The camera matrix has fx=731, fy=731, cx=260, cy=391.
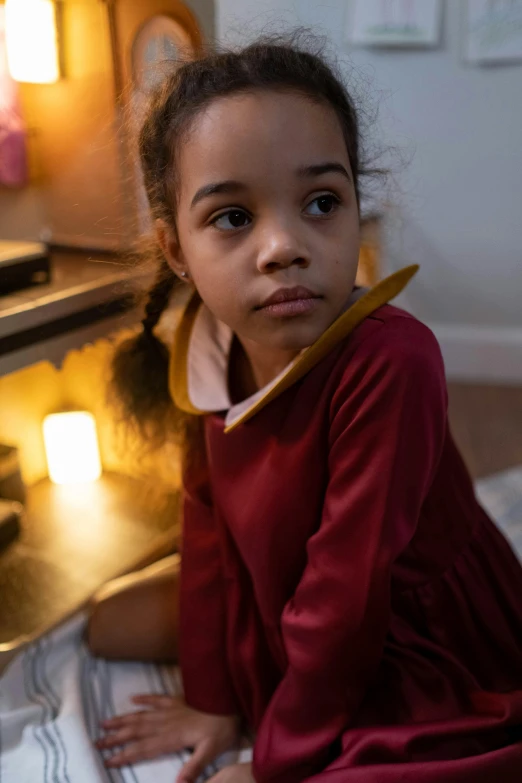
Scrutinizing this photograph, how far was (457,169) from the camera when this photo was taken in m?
1.89

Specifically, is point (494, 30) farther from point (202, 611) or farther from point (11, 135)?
point (202, 611)

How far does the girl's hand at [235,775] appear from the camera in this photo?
742 mm

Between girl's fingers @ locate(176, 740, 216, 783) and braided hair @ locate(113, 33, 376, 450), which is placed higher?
braided hair @ locate(113, 33, 376, 450)

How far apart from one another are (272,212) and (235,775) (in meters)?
0.56

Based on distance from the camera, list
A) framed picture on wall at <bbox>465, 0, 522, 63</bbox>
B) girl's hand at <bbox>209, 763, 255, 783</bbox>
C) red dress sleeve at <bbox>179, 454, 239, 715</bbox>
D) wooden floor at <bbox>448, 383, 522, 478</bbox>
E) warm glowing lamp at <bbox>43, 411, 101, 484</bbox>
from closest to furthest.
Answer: girl's hand at <bbox>209, 763, 255, 783</bbox>
red dress sleeve at <bbox>179, 454, 239, 715</bbox>
warm glowing lamp at <bbox>43, 411, 101, 484</bbox>
wooden floor at <bbox>448, 383, 522, 478</bbox>
framed picture on wall at <bbox>465, 0, 522, 63</bbox>

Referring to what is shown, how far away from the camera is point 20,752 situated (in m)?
0.83

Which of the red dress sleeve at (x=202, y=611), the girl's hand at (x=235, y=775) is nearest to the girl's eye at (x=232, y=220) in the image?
the red dress sleeve at (x=202, y=611)

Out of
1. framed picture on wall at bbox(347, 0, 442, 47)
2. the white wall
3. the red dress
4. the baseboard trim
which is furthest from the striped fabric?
framed picture on wall at bbox(347, 0, 442, 47)

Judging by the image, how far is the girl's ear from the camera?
75 cm

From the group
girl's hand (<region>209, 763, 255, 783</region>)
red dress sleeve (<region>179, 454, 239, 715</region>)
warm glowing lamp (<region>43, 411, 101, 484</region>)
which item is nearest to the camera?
girl's hand (<region>209, 763, 255, 783</region>)

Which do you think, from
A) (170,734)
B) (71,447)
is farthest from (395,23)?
(170,734)

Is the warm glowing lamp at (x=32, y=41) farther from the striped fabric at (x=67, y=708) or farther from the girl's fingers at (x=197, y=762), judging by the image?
the girl's fingers at (x=197, y=762)

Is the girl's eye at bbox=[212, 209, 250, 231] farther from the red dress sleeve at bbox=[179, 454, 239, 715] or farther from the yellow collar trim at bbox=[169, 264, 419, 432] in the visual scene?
the red dress sleeve at bbox=[179, 454, 239, 715]

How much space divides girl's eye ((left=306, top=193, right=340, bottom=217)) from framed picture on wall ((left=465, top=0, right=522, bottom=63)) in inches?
54.3
